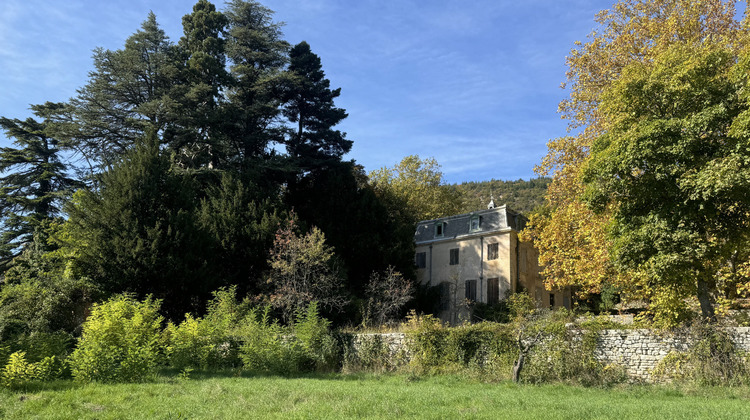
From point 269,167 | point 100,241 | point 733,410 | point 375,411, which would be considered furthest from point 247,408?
point 269,167

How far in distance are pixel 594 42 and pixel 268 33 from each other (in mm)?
22163

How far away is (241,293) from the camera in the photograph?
26500mm

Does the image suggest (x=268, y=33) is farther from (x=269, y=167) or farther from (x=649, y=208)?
(x=649, y=208)

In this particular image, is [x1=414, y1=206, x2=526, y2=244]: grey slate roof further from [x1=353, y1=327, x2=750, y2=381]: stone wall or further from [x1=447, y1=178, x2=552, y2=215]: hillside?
[x1=447, y1=178, x2=552, y2=215]: hillside

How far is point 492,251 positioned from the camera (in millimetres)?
31922

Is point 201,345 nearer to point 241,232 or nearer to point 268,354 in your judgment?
point 268,354

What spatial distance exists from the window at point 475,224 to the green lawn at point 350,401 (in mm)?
21376

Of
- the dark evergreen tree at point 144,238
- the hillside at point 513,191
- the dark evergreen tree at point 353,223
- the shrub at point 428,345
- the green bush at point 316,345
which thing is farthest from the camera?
the hillside at point 513,191

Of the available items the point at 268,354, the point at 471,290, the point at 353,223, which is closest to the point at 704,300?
the point at 268,354

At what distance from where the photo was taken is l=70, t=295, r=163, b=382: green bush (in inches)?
431

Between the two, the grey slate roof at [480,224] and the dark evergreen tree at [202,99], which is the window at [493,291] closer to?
the grey slate roof at [480,224]

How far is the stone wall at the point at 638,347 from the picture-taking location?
13.0 metres

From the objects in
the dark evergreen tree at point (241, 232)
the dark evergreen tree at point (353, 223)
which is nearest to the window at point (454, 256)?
the dark evergreen tree at point (353, 223)

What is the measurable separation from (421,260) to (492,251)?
5.48 m
